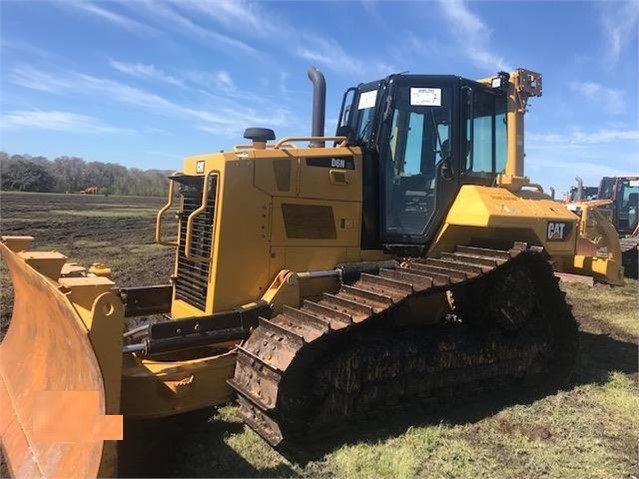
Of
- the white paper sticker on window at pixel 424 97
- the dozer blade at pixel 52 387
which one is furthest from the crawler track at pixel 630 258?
the dozer blade at pixel 52 387

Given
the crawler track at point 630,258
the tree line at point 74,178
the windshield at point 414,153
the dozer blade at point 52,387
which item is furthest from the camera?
the tree line at point 74,178

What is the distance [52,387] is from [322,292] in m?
2.42

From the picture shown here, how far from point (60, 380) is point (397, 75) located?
13.5 ft

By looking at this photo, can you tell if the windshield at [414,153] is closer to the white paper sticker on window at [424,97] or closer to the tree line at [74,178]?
the white paper sticker on window at [424,97]

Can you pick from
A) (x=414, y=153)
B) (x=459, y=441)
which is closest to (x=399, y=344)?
(x=459, y=441)

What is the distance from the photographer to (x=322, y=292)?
543 cm

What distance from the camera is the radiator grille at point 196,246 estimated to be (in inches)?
203

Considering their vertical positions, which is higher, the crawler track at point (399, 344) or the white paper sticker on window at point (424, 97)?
the white paper sticker on window at point (424, 97)

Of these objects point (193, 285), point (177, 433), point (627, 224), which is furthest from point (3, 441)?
point (627, 224)

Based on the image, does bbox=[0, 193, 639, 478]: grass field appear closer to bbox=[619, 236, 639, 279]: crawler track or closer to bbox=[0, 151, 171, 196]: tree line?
bbox=[619, 236, 639, 279]: crawler track

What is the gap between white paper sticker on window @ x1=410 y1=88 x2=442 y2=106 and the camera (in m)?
5.77

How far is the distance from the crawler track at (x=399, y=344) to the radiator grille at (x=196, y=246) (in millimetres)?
920

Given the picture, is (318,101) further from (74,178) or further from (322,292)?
(74,178)

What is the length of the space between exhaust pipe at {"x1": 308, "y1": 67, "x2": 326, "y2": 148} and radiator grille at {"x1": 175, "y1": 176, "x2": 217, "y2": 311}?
1.44m
